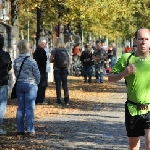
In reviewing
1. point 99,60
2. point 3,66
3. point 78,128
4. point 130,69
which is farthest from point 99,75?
point 130,69

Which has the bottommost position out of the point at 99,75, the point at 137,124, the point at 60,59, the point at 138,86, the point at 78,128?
the point at 99,75

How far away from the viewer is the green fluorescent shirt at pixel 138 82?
657 cm

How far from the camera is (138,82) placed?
6605 millimetres

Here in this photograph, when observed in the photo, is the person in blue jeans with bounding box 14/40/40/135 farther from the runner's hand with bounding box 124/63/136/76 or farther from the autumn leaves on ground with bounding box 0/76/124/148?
the runner's hand with bounding box 124/63/136/76

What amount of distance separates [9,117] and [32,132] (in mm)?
2924

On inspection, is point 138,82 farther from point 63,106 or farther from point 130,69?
point 63,106

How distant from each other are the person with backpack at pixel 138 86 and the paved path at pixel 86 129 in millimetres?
2976

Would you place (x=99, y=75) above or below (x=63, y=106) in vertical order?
below

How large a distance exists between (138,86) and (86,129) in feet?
18.1

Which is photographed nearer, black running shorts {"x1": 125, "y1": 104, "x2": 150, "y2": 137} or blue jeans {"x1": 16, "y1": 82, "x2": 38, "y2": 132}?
black running shorts {"x1": 125, "y1": 104, "x2": 150, "y2": 137}

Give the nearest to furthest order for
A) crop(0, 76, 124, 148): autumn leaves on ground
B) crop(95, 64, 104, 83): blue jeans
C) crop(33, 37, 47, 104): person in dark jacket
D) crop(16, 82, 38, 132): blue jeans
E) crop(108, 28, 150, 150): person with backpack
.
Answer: crop(108, 28, 150, 150): person with backpack
crop(16, 82, 38, 132): blue jeans
crop(0, 76, 124, 148): autumn leaves on ground
crop(33, 37, 47, 104): person in dark jacket
crop(95, 64, 104, 83): blue jeans

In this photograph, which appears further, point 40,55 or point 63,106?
point 63,106

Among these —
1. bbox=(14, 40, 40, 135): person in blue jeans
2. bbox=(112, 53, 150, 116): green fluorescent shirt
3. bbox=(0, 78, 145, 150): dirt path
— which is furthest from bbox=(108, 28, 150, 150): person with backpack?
bbox=(14, 40, 40, 135): person in blue jeans

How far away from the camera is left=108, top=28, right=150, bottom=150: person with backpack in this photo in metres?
6.50
